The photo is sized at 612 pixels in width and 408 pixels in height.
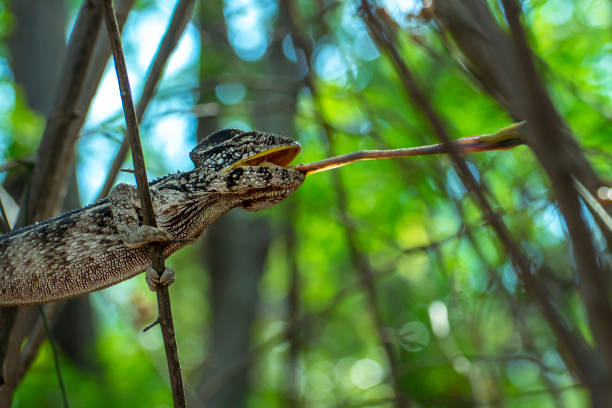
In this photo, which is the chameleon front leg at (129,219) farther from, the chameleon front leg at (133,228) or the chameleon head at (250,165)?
the chameleon head at (250,165)

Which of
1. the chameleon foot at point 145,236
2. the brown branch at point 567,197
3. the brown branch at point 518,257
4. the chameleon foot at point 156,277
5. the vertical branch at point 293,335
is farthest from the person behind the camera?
the vertical branch at point 293,335

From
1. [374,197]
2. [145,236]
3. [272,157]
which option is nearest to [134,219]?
[145,236]

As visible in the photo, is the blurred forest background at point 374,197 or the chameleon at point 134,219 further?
the chameleon at point 134,219

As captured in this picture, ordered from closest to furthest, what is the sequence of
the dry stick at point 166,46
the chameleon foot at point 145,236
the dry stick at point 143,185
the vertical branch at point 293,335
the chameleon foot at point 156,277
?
the dry stick at point 143,185 → the chameleon foot at point 156,277 → the chameleon foot at point 145,236 → the dry stick at point 166,46 → the vertical branch at point 293,335

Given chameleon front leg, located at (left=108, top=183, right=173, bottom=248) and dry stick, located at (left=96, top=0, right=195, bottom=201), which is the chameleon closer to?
chameleon front leg, located at (left=108, top=183, right=173, bottom=248)

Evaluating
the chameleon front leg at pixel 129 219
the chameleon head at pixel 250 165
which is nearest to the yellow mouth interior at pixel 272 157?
the chameleon head at pixel 250 165

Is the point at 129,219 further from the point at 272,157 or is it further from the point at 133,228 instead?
the point at 272,157

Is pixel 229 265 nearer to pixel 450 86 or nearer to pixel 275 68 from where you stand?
pixel 275 68

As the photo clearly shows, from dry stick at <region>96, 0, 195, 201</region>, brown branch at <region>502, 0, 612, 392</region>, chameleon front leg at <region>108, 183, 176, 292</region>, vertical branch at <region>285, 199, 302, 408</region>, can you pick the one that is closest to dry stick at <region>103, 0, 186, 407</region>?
chameleon front leg at <region>108, 183, 176, 292</region>
